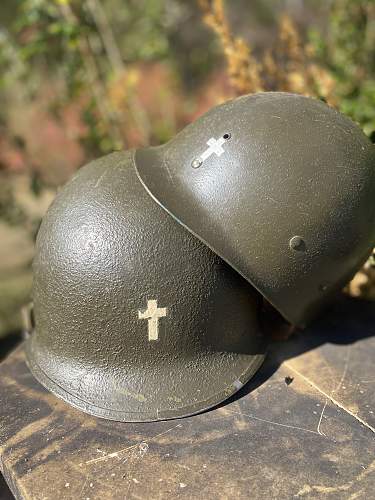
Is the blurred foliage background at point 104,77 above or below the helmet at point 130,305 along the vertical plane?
above

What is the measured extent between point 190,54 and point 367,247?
22.8 feet

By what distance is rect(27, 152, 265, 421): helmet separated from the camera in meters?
1.89

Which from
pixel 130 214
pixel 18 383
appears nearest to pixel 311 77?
pixel 130 214

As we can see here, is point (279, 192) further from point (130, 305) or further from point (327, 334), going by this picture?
point (327, 334)

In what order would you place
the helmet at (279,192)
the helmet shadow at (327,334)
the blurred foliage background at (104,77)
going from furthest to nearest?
the blurred foliage background at (104,77), the helmet shadow at (327,334), the helmet at (279,192)

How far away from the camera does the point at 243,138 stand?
1.94 metres

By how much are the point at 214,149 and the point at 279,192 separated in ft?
1.03

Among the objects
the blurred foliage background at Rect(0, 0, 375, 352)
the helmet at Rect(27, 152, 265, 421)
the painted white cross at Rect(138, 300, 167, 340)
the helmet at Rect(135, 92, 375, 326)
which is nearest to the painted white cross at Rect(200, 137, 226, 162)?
the helmet at Rect(135, 92, 375, 326)

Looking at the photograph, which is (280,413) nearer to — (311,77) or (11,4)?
(311,77)

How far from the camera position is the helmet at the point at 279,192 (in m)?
1.89

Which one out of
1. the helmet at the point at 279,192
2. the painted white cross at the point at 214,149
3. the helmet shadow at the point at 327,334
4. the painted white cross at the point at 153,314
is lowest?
the helmet shadow at the point at 327,334

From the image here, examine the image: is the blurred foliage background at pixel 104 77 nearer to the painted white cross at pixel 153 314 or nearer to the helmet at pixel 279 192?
the helmet at pixel 279 192

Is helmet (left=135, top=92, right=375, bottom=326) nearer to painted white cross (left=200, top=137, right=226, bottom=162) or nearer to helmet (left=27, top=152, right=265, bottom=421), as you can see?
painted white cross (left=200, top=137, right=226, bottom=162)

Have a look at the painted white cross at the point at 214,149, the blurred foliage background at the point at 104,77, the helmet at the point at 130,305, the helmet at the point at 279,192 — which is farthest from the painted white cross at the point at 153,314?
the blurred foliage background at the point at 104,77
